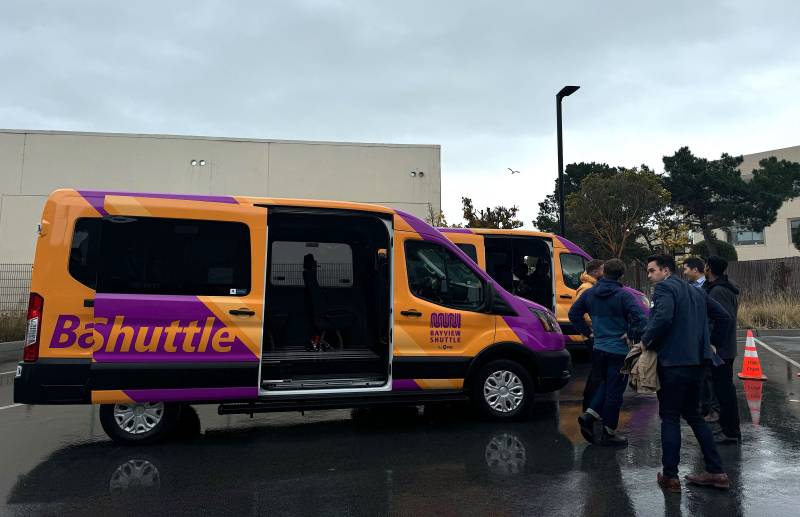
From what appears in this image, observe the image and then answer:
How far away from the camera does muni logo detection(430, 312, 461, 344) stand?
6051 millimetres

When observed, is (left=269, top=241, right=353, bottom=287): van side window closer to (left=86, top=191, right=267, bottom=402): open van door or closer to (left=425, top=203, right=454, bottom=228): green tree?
(left=86, top=191, right=267, bottom=402): open van door

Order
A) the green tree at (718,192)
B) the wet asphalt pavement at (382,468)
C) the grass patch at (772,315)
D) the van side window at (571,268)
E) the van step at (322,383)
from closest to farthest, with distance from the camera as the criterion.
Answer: the wet asphalt pavement at (382,468)
the van step at (322,383)
the van side window at (571,268)
the grass patch at (772,315)
the green tree at (718,192)

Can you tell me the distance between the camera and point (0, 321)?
14.7 meters

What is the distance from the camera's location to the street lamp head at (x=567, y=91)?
13577 mm

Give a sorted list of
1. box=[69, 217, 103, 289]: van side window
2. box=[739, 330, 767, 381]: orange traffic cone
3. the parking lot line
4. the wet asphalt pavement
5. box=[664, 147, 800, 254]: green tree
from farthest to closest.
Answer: box=[664, 147, 800, 254]: green tree
the parking lot line
box=[739, 330, 767, 381]: orange traffic cone
box=[69, 217, 103, 289]: van side window
the wet asphalt pavement

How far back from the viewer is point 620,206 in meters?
25.1

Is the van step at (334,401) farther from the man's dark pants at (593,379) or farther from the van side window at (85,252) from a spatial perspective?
the van side window at (85,252)

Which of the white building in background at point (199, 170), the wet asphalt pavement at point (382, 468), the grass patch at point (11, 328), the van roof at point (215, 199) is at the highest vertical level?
the white building in background at point (199, 170)

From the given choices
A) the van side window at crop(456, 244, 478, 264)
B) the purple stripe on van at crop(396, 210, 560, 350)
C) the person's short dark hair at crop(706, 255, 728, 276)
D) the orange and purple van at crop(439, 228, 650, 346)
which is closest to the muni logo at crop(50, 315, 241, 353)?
the purple stripe on van at crop(396, 210, 560, 350)

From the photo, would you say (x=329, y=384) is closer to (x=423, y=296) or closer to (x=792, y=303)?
(x=423, y=296)

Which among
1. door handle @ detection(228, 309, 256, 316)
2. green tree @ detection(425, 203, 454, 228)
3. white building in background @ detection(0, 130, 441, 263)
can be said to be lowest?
door handle @ detection(228, 309, 256, 316)

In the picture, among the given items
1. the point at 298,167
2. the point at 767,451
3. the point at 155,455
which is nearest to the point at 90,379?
the point at 155,455

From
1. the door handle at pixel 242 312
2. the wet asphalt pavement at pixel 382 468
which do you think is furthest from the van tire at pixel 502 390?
the door handle at pixel 242 312

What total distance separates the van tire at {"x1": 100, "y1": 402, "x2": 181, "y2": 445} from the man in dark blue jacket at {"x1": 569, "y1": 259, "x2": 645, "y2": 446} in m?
4.03
